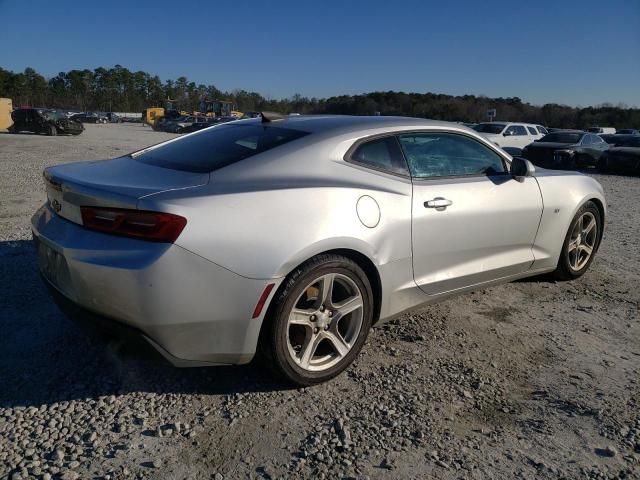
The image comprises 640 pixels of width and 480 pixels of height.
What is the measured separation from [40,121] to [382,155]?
99.5 feet

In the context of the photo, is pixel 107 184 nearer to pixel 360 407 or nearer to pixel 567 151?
pixel 360 407

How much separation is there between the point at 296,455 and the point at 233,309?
709mm

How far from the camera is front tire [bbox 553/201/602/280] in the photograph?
4617 millimetres

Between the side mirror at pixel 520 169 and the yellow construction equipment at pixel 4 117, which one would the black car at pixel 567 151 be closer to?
the side mirror at pixel 520 169

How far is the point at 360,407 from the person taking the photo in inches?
105

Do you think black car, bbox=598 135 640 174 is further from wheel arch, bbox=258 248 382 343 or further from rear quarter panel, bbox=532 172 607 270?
wheel arch, bbox=258 248 382 343

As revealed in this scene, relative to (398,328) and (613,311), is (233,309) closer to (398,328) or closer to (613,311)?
(398,328)

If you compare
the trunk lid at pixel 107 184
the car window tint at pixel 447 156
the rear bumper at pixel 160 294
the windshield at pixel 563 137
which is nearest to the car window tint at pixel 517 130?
the windshield at pixel 563 137

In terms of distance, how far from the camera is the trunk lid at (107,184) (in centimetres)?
245

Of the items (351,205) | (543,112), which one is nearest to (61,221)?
(351,205)

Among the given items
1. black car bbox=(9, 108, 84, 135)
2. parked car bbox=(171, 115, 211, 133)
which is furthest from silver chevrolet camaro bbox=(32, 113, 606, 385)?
parked car bbox=(171, 115, 211, 133)

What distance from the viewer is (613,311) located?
411 cm

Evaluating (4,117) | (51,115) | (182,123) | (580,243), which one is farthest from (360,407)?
(182,123)

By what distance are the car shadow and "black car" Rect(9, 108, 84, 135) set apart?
28.9 m
